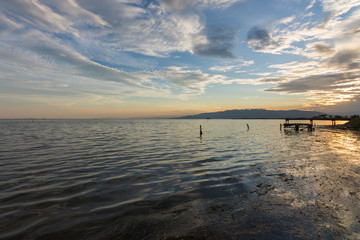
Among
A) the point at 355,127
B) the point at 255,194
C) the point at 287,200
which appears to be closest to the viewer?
the point at 287,200

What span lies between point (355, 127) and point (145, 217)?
79.8 metres

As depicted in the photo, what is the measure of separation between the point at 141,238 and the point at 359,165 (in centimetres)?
1793

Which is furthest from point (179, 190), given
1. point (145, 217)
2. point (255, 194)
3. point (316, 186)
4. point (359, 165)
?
point (359, 165)

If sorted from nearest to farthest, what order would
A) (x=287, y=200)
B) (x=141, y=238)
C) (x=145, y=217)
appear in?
(x=141, y=238), (x=145, y=217), (x=287, y=200)

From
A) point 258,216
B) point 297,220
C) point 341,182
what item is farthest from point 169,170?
point 341,182

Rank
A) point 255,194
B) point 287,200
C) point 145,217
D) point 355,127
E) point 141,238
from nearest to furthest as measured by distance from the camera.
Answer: point 141,238, point 145,217, point 287,200, point 255,194, point 355,127

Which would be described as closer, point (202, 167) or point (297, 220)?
point (297, 220)

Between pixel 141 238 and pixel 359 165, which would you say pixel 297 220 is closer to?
pixel 141 238

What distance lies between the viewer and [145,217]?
696 centimetres

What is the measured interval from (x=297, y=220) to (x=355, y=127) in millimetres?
76098

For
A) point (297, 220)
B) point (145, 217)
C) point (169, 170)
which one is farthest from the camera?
point (169, 170)

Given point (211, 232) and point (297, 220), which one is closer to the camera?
point (211, 232)

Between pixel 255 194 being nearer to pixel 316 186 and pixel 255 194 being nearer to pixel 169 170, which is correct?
pixel 316 186

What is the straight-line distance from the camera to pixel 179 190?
32.2 feet
